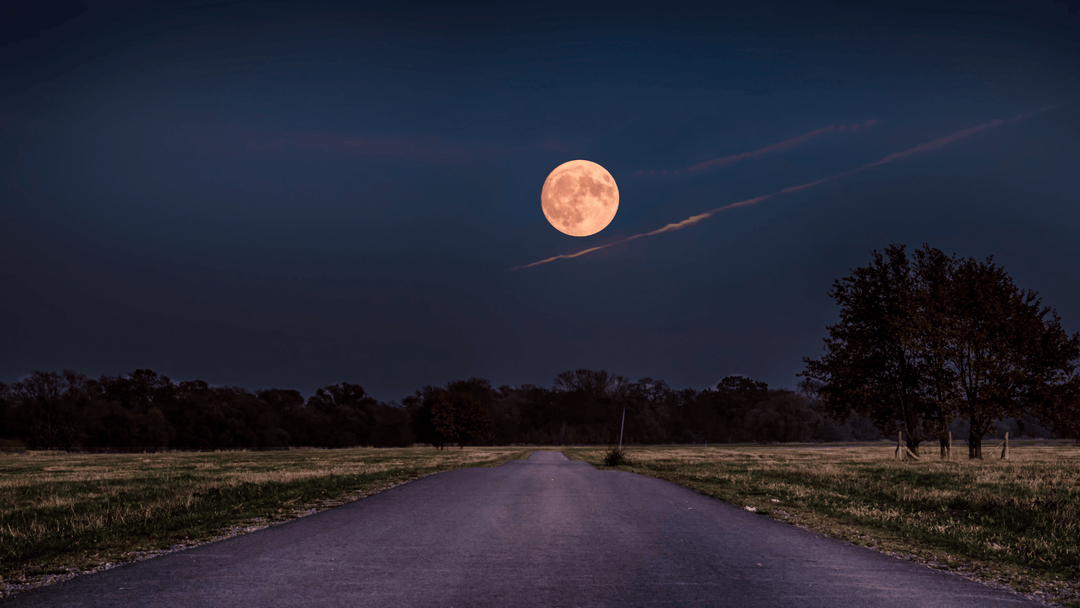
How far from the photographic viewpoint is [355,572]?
7.27m

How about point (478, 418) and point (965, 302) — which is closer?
point (965, 302)

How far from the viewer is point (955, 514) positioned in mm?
12922

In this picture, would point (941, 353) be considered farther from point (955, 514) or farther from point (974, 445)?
point (955, 514)

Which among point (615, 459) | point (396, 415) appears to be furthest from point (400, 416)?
point (615, 459)

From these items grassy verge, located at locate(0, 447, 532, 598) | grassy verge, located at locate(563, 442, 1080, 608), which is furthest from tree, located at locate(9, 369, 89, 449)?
grassy verge, located at locate(563, 442, 1080, 608)

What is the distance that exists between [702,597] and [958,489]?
48.1ft

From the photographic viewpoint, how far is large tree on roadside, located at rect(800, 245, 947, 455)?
3278 centimetres

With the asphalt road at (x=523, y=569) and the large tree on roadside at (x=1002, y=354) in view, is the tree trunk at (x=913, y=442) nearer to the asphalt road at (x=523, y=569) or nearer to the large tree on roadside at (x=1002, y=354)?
the large tree on roadside at (x=1002, y=354)

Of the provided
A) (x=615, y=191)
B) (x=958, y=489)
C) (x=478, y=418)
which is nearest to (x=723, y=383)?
(x=478, y=418)

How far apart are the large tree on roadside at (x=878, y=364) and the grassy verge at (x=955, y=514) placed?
35.9ft

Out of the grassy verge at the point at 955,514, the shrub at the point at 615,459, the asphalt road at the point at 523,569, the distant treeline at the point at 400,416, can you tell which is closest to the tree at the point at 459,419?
the distant treeline at the point at 400,416

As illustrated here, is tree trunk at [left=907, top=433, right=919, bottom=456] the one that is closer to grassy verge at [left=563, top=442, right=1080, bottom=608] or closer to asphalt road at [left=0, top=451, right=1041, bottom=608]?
grassy verge at [left=563, top=442, right=1080, bottom=608]

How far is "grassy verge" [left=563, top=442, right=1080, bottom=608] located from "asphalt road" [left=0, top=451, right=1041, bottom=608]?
0.85 metres

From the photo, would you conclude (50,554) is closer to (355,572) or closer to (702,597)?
(355,572)
